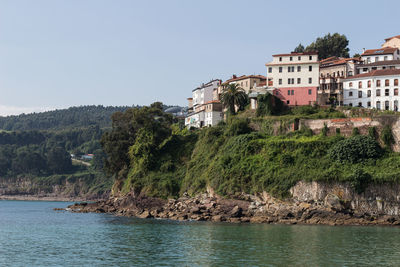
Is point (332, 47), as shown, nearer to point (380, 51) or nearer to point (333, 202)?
point (380, 51)

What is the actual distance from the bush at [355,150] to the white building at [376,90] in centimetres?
1702

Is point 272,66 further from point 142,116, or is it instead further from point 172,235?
point 172,235

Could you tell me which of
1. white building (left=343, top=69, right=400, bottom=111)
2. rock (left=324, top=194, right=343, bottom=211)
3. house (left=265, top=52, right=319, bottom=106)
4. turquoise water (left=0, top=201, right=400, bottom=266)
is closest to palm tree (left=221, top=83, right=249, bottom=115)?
house (left=265, top=52, right=319, bottom=106)

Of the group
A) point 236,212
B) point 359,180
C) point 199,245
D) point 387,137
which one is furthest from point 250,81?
point 199,245

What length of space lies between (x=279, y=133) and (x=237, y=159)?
32.6 feet

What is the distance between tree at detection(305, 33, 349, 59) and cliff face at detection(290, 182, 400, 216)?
69.7 metres

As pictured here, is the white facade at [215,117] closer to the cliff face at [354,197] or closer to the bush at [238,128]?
the bush at [238,128]

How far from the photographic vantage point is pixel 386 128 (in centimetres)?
7169

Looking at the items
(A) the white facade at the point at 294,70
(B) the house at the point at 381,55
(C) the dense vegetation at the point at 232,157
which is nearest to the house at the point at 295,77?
(A) the white facade at the point at 294,70

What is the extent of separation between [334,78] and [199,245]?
2236 inches

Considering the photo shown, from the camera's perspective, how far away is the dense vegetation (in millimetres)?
68062

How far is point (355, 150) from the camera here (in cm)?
6819

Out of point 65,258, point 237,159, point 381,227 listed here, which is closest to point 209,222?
point 237,159

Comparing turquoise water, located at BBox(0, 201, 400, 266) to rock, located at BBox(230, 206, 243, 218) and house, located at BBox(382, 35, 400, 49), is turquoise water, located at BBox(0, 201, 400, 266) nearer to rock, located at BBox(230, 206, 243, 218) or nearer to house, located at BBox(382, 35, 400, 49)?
rock, located at BBox(230, 206, 243, 218)
